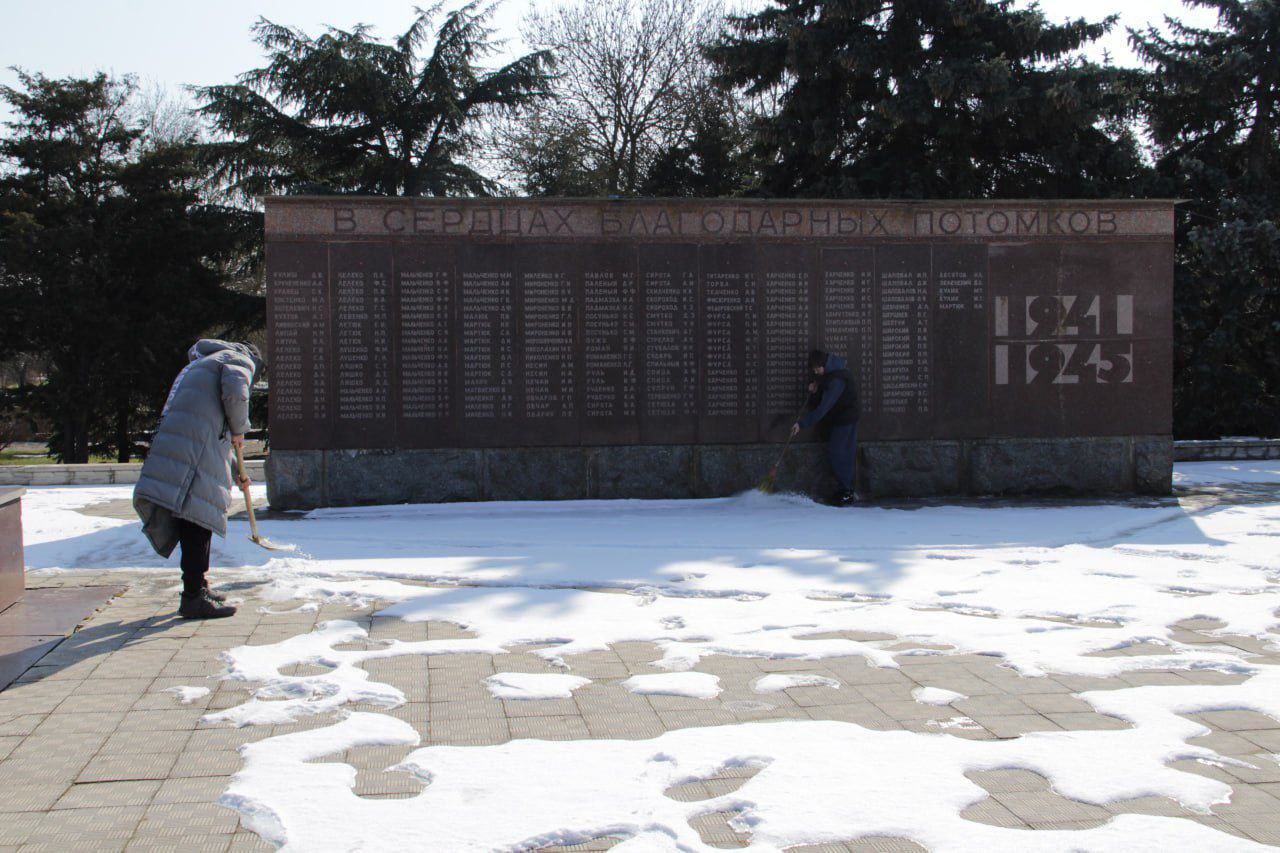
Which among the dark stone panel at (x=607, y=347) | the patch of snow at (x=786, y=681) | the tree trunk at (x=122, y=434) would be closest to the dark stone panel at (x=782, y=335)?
the dark stone panel at (x=607, y=347)

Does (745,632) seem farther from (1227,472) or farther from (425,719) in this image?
(1227,472)

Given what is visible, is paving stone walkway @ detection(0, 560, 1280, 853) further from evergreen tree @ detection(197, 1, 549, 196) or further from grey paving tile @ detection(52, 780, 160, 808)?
evergreen tree @ detection(197, 1, 549, 196)

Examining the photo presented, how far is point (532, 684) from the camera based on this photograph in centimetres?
454

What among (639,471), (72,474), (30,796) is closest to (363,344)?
(639,471)

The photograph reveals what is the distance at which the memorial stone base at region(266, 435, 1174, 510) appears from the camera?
998 centimetres

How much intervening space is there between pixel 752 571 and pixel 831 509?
3018 mm

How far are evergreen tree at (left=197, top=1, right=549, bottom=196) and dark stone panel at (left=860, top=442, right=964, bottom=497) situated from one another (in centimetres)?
1182

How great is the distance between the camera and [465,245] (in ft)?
33.3

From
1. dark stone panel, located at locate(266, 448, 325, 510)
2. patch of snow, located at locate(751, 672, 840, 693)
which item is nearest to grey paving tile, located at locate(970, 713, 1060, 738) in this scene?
patch of snow, located at locate(751, 672, 840, 693)

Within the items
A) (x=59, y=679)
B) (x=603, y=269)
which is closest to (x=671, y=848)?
(x=59, y=679)

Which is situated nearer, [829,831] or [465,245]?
[829,831]

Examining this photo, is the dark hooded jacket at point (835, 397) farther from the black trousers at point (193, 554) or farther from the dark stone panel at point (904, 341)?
the black trousers at point (193, 554)

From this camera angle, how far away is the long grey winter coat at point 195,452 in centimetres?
575

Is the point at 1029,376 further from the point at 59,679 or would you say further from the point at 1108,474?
the point at 59,679
